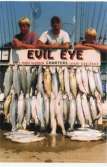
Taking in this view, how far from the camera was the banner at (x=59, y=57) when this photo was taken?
10.8 ft

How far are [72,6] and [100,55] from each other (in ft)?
1.45

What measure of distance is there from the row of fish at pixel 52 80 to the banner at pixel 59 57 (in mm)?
41

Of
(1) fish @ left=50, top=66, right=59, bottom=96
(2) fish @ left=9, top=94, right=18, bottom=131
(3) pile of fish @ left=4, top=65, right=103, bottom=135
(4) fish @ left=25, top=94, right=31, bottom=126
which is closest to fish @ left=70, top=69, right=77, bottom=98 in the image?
(3) pile of fish @ left=4, top=65, right=103, bottom=135

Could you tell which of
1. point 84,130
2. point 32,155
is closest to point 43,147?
point 32,155

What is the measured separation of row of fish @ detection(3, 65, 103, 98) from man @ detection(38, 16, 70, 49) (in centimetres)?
18

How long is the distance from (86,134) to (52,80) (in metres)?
0.50

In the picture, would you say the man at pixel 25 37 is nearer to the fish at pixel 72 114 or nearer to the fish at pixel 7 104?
the fish at pixel 7 104

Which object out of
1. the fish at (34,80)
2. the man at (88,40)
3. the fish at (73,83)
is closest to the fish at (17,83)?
the fish at (34,80)

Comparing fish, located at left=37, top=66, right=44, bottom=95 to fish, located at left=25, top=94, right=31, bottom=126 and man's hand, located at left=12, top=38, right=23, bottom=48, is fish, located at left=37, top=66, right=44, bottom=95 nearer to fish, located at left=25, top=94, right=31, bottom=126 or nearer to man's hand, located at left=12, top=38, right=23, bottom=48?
fish, located at left=25, top=94, right=31, bottom=126

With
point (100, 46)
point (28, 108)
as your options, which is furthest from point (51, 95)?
point (100, 46)

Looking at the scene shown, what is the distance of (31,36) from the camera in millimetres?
3279

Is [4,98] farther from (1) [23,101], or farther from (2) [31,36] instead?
(2) [31,36]

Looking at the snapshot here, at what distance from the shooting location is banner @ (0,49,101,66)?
3.29 meters

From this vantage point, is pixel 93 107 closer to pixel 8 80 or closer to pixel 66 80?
pixel 66 80
